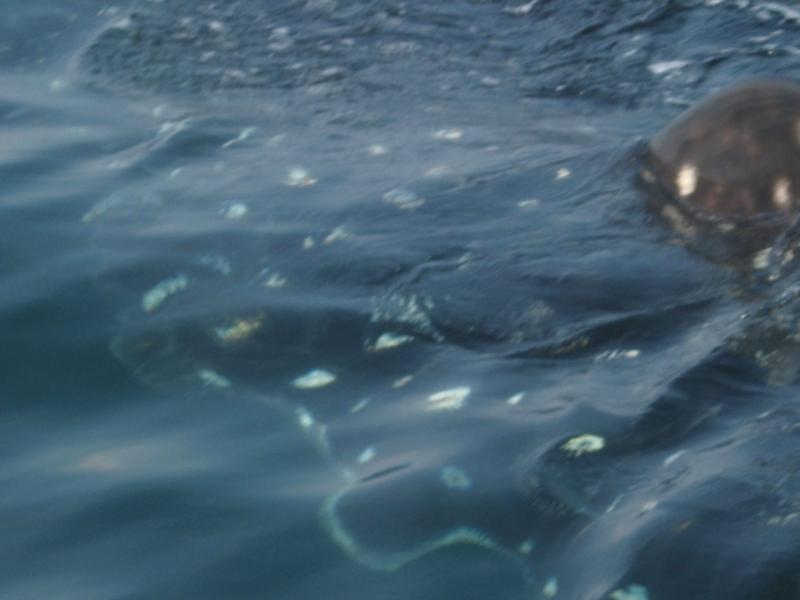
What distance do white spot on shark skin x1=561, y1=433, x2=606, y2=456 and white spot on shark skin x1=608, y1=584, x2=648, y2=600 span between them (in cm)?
68

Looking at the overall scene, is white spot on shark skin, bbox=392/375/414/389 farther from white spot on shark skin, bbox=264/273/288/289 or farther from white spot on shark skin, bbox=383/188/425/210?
white spot on shark skin, bbox=383/188/425/210

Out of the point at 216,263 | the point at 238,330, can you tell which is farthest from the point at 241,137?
the point at 238,330

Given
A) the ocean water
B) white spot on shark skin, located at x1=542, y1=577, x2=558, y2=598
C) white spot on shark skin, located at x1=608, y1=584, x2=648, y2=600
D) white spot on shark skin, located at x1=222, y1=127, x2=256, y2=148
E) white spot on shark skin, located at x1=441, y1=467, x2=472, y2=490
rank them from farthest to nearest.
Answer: white spot on shark skin, located at x1=222, y1=127, x2=256, y2=148, white spot on shark skin, located at x1=441, y1=467, x2=472, y2=490, the ocean water, white spot on shark skin, located at x1=542, y1=577, x2=558, y2=598, white spot on shark skin, located at x1=608, y1=584, x2=648, y2=600

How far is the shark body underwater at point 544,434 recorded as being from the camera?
3715 millimetres

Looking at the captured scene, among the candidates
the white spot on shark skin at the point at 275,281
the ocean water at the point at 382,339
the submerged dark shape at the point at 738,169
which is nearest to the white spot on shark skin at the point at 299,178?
the ocean water at the point at 382,339

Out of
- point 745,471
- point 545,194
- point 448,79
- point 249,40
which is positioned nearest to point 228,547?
point 745,471

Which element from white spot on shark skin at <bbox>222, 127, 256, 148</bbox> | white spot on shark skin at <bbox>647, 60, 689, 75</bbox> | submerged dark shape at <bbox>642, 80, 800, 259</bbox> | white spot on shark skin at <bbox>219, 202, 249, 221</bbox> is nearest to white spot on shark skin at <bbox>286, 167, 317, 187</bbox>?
white spot on shark skin at <bbox>219, 202, 249, 221</bbox>

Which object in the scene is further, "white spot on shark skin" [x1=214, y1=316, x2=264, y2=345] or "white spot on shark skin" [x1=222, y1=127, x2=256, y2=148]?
"white spot on shark skin" [x1=222, y1=127, x2=256, y2=148]

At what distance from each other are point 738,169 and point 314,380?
187 cm

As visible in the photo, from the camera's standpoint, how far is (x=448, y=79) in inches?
299

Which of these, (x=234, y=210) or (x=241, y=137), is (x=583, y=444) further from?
(x=241, y=137)

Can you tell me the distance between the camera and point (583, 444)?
4.24 meters

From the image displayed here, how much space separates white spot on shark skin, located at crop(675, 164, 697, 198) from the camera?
18.7 ft

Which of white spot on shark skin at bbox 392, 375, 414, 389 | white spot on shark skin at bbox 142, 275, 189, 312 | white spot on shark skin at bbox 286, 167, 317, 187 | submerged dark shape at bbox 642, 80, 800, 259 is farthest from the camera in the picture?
white spot on shark skin at bbox 286, 167, 317, 187
